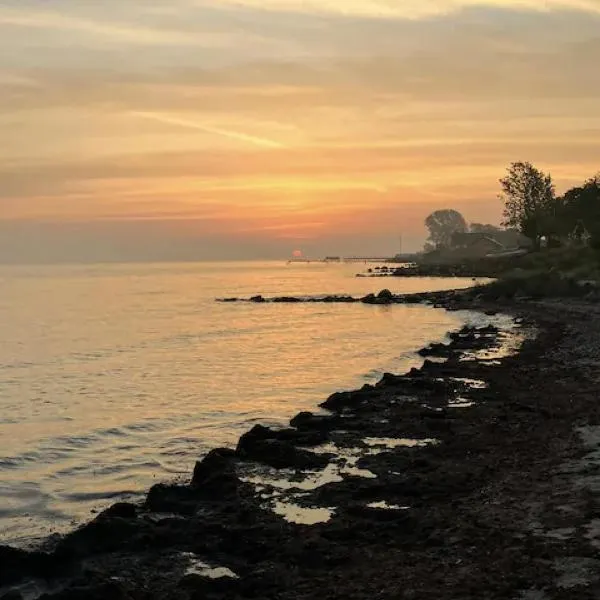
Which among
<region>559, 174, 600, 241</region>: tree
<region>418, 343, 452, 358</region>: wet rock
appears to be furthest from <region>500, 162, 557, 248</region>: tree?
<region>418, 343, 452, 358</region>: wet rock

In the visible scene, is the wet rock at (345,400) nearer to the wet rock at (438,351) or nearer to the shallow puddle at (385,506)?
the shallow puddle at (385,506)

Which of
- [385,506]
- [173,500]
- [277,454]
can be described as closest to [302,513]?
[385,506]

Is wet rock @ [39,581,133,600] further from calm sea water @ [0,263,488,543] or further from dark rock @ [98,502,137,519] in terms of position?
calm sea water @ [0,263,488,543]

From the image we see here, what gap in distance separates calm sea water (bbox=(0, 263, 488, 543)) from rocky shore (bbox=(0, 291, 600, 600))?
2.04m

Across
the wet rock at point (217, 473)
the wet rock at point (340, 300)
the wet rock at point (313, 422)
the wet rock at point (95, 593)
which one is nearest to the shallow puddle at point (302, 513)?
the wet rock at point (217, 473)

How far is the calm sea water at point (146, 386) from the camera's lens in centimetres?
1522

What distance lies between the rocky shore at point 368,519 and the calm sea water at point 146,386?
2041mm

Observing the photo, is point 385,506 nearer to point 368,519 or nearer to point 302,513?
point 368,519

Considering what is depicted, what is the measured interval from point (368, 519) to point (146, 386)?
777 inches

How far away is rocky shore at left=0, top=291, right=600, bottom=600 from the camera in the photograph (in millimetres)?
8398

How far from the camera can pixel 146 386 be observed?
95.5 ft

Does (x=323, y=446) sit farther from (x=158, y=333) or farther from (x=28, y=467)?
(x=158, y=333)

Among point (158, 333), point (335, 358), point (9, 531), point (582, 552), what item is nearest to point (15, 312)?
point (158, 333)

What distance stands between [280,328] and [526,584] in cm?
4925
